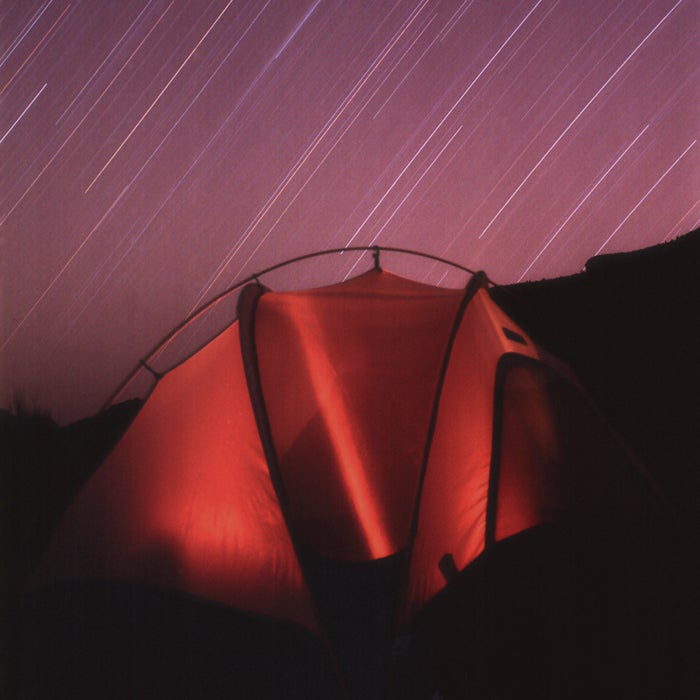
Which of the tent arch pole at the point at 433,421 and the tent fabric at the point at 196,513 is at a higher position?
the tent arch pole at the point at 433,421

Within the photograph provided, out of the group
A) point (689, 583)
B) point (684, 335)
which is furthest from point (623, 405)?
point (689, 583)

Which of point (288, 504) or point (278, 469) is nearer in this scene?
point (278, 469)

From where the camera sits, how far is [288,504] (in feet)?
9.73

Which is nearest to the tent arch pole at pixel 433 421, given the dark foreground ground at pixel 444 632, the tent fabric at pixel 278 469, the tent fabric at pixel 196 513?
the tent fabric at pixel 278 469

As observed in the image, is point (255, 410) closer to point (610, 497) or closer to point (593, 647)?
point (610, 497)

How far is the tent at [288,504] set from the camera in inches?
101

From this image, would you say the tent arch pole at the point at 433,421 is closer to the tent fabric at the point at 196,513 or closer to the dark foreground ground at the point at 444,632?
the dark foreground ground at the point at 444,632

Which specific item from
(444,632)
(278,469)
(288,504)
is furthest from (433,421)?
(444,632)

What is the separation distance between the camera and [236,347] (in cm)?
302

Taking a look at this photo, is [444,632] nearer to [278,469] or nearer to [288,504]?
[288,504]

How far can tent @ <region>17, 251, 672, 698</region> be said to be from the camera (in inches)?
101

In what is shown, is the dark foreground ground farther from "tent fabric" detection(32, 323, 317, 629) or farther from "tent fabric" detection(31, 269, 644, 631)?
"tent fabric" detection(32, 323, 317, 629)

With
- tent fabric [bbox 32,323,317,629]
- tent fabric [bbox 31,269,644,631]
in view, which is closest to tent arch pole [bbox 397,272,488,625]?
tent fabric [bbox 31,269,644,631]

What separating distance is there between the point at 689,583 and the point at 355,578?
2042 mm
